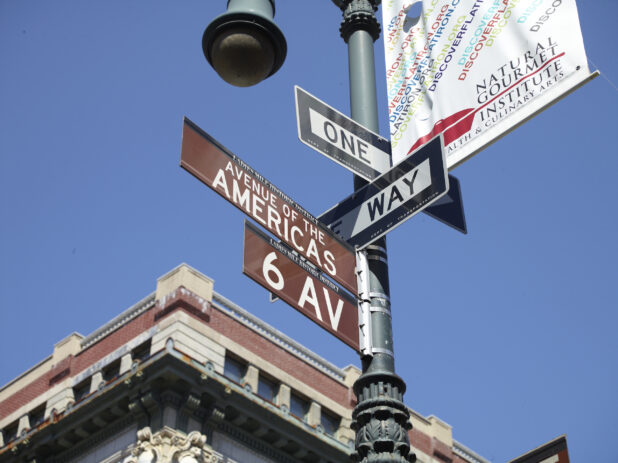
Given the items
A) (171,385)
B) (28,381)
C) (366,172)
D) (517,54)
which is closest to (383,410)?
(366,172)

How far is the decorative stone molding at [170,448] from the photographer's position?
24922mm

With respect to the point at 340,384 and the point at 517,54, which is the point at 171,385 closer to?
the point at 340,384

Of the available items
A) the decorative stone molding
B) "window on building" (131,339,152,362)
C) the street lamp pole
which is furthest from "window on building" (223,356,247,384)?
the street lamp pole

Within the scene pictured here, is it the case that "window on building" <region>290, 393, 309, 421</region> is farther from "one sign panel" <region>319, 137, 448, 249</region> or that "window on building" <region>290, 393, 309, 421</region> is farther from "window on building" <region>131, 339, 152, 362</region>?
"one sign panel" <region>319, 137, 448, 249</region>

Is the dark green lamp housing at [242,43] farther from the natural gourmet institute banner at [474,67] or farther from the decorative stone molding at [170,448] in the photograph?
the decorative stone molding at [170,448]

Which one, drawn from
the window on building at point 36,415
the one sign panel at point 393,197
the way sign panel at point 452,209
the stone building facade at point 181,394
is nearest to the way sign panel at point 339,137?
the one sign panel at point 393,197

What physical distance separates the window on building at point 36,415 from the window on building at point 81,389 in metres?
1.49

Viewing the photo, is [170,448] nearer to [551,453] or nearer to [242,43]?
[551,453]

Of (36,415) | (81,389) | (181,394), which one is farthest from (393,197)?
(36,415)

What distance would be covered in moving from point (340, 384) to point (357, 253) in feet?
81.6

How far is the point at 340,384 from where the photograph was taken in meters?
31.3

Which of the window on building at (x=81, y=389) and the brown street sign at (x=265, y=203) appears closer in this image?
the brown street sign at (x=265, y=203)

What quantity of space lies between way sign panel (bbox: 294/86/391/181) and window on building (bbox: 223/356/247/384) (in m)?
21.3

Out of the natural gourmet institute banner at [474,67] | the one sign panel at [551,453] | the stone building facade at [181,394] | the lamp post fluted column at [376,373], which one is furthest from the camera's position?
the stone building facade at [181,394]
